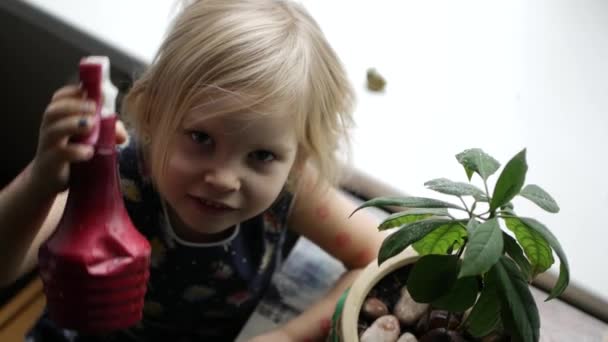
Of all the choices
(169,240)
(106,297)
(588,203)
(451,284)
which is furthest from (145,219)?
(588,203)

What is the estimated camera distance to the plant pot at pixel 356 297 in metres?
0.50

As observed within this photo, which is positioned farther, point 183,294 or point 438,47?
point 438,47

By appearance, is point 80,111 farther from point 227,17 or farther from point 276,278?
point 276,278

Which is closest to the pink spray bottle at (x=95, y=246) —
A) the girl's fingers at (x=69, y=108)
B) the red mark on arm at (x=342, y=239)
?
the girl's fingers at (x=69, y=108)

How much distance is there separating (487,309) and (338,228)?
0.32 m

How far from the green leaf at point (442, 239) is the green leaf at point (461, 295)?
4cm

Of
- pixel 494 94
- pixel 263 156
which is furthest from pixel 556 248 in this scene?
pixel 494 94

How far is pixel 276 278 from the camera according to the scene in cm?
81

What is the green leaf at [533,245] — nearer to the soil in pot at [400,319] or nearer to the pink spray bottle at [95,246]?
the soil in pot at [400,319]

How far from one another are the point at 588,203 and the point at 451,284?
1.31 feet

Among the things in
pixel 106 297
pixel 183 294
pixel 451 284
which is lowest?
pixel 183 294

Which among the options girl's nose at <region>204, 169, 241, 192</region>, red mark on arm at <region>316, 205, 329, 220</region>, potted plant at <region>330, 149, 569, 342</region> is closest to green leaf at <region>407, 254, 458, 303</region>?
potted plant at <region>330, 149, 569, 342</region>

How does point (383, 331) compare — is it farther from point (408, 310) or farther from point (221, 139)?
point (221, 139)

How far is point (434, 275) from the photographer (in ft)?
1.52
